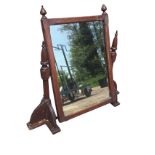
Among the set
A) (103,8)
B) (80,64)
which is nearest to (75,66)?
(80,64)

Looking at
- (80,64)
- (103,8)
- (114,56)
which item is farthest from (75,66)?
(103,8)

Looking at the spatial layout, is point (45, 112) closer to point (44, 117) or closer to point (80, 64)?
point (44, 117)

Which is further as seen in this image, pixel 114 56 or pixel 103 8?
pixel 114 56

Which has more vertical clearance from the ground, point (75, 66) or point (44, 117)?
point (75, 66)

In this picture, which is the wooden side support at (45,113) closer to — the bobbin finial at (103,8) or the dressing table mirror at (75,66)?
the dressing table mirror at (75,66)

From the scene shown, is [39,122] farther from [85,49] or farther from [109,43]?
[109,43]

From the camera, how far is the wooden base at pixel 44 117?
5.57 feet

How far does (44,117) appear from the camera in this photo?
1775mm

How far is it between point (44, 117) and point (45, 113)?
0.13 ft

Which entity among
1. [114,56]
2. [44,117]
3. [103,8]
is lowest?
[44,117]

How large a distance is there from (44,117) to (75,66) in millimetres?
458

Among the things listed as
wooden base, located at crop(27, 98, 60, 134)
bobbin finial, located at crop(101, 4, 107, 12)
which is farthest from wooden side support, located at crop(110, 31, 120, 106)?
wooden base, located at crop(27, 98, 60, 134)

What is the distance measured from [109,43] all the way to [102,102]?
0.49m

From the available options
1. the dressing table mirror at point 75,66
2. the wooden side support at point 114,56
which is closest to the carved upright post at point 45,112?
the dressing table mirror at point 75,66
